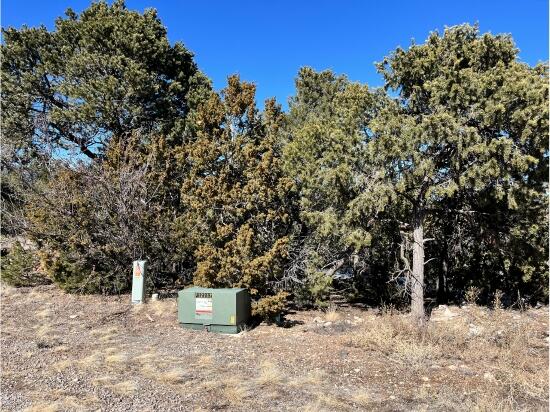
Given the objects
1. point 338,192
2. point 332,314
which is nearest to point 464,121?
point 338,192

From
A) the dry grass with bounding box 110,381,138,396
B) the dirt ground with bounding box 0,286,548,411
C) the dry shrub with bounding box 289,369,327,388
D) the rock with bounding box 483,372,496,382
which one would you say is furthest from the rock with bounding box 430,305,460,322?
the dry grass with bounding box 110,381,138,396

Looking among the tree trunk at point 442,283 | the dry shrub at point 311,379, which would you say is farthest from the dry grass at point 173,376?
the tree trunk at point 442,283

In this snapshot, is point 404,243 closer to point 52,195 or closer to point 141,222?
point 141,222

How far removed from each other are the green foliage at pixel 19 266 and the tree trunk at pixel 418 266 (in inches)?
412

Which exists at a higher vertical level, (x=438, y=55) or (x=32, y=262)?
(x=438, y=55)

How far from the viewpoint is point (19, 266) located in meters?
13.1

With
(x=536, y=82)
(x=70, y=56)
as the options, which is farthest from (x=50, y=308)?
(x=536, y=82)

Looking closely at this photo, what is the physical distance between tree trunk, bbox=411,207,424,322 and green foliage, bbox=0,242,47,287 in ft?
34.4

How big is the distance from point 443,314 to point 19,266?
1158 centimetres

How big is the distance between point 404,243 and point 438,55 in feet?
14.2

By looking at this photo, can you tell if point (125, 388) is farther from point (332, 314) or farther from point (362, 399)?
point (332, 314)

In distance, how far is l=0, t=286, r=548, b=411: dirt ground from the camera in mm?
5086

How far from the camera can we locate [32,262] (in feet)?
43.3

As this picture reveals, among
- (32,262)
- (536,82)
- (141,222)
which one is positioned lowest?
(32,262)
